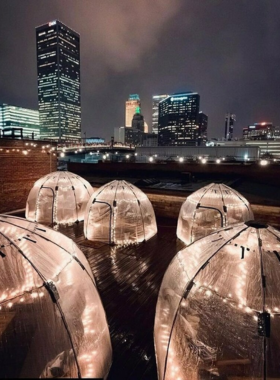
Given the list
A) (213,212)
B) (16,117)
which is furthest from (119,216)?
(16,117)

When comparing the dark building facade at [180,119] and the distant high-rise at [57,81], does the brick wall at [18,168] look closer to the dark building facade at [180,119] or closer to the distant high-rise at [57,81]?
the dark building facade at [180,119]

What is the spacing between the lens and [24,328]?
8.07 ft

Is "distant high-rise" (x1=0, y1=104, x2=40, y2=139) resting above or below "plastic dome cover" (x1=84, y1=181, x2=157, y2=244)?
above

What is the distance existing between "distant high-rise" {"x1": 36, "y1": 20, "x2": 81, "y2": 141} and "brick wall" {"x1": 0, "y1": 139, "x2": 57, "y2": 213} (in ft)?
529

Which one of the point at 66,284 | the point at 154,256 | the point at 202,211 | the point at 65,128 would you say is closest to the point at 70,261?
the point at 66,284

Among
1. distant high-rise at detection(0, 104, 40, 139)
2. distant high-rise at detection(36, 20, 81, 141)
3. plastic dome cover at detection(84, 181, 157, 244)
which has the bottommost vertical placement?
plastic dome cover at detection(84, 181, 157, 244)

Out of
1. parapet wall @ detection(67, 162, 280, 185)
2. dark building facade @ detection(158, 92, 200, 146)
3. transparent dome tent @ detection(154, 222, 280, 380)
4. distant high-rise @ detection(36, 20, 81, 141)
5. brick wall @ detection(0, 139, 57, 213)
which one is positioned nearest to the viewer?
transparent dome tent @ detection(154, 222, 280, 380)

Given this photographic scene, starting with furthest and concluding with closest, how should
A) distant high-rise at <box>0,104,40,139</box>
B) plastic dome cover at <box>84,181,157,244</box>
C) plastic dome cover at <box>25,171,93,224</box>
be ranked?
distant high-rise at <box>0,104,40,139</box> < plastic dome cover at <box>25,171,93,224</box> < plastic dome cover at <box>84,181,157,244</box>

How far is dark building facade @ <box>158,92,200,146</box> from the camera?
516 feet

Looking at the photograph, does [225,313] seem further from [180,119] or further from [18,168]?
[180,119]

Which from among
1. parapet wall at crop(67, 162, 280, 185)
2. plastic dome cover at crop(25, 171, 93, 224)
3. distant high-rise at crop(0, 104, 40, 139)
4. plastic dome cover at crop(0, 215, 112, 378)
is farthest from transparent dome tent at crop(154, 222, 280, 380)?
distant high-rise at crop(0, 104, 40, 139)

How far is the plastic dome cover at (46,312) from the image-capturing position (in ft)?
7.79

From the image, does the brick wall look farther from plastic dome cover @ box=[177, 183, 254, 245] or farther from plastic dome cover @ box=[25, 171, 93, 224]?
plastic dome cover @ box=[177, 183, 254, 245]

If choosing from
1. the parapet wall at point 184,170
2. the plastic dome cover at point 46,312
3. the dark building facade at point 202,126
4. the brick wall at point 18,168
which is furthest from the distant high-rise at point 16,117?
the dark building facade at point 202,126
